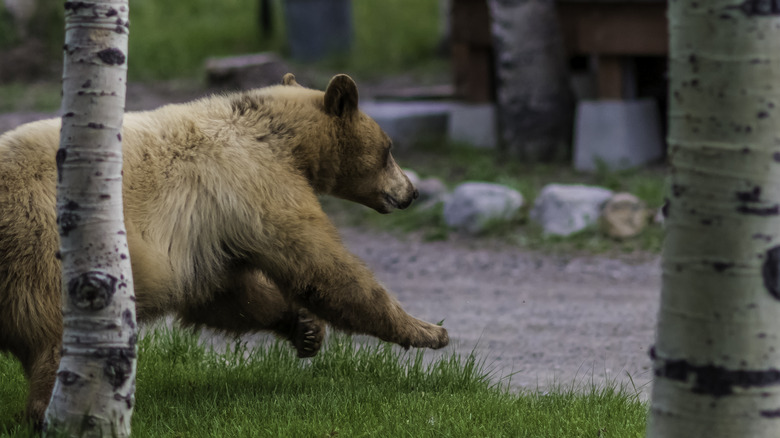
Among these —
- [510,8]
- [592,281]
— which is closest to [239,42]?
[510,8]

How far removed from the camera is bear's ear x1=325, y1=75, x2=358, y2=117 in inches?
149

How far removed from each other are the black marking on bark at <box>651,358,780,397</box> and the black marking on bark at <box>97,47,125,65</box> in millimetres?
1736

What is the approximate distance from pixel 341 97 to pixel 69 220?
148 centimetres

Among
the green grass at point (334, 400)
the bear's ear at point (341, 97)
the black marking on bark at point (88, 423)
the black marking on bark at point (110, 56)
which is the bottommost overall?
the green grass at point (334, 400)

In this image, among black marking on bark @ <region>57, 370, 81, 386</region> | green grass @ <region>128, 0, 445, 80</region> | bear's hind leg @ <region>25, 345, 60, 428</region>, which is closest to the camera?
black marking on bark @ <region>57, 370, 81, 386</region>

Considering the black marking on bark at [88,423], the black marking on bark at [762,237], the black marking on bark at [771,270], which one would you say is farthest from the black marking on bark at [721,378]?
the black marking on bark at [88,423]

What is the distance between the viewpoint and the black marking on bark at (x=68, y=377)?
8.94 feet

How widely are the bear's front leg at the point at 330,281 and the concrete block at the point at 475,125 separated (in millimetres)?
6229

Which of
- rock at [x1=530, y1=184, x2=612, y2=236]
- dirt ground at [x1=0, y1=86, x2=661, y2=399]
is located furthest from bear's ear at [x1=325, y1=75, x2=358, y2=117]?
rock at [x1=530, y1=184, x2=612, y2=236]

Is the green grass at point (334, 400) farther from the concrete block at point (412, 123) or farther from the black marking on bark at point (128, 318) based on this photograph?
the concrete block at point (412, 123)

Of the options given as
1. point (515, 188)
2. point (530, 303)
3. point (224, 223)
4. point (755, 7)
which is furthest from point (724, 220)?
point (515, 188)

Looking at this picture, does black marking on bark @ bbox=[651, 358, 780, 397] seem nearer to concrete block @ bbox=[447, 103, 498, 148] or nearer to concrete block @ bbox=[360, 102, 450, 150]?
concrete block @ bbox=[447, 103, 498, 148]

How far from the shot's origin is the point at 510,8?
877cm

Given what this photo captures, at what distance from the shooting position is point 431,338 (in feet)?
12.3
